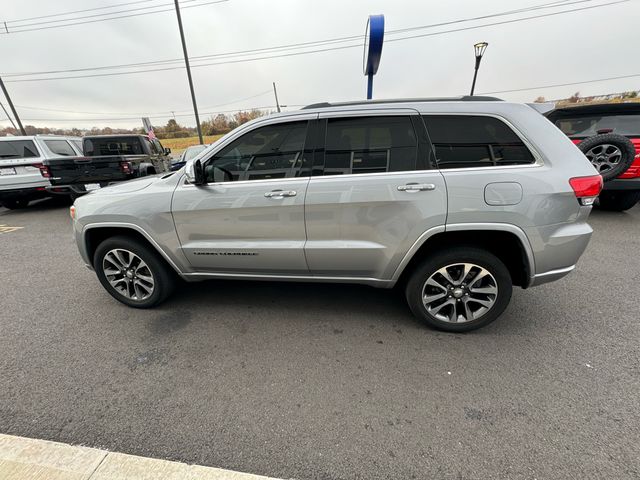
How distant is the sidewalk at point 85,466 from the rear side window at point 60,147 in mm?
9186

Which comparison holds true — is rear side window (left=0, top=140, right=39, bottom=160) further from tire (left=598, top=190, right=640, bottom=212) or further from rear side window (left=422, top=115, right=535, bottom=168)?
tire (left=598, top=190, right=640, bottom=212)

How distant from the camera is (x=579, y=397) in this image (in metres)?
1.88

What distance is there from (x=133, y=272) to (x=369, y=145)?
2718 millimetres

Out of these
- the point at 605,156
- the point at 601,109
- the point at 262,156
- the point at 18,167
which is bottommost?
the point at 605,156

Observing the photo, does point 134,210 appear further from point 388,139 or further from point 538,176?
point 538,176

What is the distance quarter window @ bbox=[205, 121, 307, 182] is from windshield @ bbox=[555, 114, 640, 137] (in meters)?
6.00

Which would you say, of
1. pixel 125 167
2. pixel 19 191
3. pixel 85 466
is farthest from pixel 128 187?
pixel 19 191

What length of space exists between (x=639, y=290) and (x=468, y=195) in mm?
2664

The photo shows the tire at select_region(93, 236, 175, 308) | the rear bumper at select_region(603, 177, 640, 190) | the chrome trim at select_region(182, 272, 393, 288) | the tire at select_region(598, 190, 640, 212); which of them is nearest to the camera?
the chrome trim at select_region(182, 272, 393, 288)

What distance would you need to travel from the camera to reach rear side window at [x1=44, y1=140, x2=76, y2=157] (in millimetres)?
7862

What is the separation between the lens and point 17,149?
7.27 m

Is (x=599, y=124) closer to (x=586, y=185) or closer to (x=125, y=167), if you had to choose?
(x=586, y=185)

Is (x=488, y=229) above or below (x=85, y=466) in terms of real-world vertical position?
above

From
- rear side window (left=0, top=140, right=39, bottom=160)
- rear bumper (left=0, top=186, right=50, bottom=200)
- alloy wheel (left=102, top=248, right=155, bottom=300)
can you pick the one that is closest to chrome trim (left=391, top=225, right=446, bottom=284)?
alloy wheel (left=102, top=248, right=155, bottom=300)
